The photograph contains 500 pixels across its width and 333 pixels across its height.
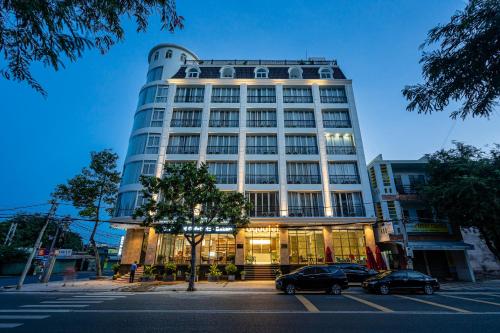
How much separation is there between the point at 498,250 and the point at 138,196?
31236 mm

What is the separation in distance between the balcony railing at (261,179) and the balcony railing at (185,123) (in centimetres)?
855

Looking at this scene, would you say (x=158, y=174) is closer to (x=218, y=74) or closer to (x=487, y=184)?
(x=218, y=74)

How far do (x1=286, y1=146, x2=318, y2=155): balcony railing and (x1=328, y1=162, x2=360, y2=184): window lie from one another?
7.38 ft

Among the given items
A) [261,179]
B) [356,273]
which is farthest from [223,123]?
[356,273]

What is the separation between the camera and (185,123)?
26406 mm

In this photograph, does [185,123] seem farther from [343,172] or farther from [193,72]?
[343,172]

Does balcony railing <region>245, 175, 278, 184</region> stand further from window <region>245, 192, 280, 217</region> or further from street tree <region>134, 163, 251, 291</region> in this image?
street tree <region>134, 163, 251, 291</region>

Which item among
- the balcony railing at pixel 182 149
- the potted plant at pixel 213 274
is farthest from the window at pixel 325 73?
the potted plant at pixel 213 274

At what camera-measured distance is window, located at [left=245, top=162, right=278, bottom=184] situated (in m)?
23.9

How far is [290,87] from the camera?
94.8ft

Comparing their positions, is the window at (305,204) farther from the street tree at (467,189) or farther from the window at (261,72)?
the window at (261,72)

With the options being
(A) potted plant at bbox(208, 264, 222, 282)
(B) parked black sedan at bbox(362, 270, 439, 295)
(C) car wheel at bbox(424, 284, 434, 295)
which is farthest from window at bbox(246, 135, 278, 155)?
(C) car wheel at bbox(424, 284, 434, 295)

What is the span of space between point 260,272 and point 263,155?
11396 mm

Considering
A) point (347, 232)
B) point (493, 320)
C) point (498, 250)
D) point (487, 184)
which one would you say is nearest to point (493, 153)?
point (487, 184)
